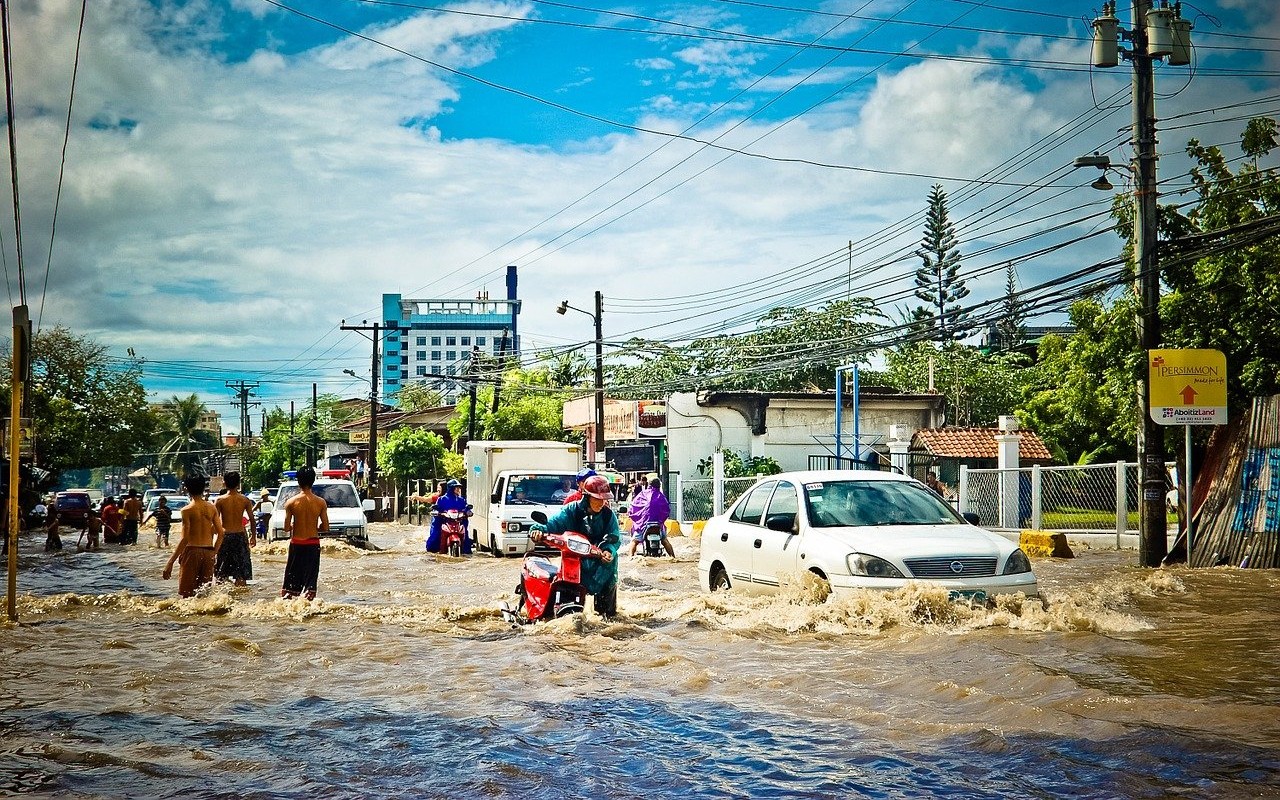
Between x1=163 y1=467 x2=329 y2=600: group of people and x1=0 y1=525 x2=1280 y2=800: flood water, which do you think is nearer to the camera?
x1=0 y1=525 x2=1280 y2=800: flood water

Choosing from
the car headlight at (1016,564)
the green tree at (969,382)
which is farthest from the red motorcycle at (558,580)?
the green tree at (969,382)

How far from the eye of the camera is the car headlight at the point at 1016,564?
10.0 metres

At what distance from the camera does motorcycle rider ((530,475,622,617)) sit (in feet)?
33.1

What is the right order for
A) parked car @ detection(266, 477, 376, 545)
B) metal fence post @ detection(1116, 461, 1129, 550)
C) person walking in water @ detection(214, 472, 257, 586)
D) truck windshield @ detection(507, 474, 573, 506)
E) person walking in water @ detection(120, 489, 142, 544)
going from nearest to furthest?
person walking in water @ detection(214, 472, 257, 586) < metal fence post @ detection(1116, 461, 1129, 550) < truck windshield @ detection(507, 474, 573, 506) < parked car @ detection(266, 477, 376, 545) < person walking in water @ detection(120, 489, 142, 544)

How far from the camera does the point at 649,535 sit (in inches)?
869

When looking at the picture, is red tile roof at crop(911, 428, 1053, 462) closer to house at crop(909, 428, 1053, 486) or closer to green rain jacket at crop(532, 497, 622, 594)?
house at crop(909, 428, 1053, 486)

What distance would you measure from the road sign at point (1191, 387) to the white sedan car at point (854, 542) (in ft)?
21.2

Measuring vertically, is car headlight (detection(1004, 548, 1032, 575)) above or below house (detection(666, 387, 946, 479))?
below

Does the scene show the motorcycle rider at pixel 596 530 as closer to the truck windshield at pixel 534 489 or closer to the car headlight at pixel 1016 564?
the car headlight at pixel 1016 564

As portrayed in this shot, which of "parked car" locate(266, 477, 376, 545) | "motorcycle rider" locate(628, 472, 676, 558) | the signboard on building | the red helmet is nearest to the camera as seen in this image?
the red helmet

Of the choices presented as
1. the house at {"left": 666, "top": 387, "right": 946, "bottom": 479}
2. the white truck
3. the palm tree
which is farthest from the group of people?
the palm tree

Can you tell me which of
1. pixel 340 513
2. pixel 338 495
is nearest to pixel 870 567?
pixel 340 513

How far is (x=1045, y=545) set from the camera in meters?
20.4

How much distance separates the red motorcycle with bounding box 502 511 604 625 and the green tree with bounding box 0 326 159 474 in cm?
4497
